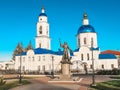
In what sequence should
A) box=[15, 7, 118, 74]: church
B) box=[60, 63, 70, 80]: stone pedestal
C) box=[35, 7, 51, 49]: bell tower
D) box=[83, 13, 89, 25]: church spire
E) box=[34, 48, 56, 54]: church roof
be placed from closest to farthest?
box=[60, 63, 70, 80]: stone pedestal < box=[15, 7, 118, 74]: church < box=[34, 48, 56, 54]: church roof < box=[35, 7, 51, 49]: bell tower < box=[83, 13, 89, 25]: church spire

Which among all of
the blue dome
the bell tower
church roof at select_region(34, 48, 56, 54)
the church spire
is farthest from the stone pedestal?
the church spire

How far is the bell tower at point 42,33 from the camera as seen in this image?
244 feet

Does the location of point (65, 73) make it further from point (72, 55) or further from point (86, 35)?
point (86, 35)

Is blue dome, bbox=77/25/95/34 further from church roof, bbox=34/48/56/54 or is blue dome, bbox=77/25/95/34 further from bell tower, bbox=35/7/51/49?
church roof, bbox=34/48/56/54

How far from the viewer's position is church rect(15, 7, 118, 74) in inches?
2731

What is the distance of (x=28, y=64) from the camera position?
71.7 meters

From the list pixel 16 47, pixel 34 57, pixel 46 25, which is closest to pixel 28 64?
pixel 34 57

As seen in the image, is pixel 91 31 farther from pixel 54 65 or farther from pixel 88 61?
pixel 54 65

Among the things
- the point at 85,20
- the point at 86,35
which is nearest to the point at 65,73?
the point at 86,35

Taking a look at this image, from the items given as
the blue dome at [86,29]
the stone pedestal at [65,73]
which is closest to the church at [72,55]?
the blue dome at [86,29]

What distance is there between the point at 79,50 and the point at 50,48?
10758 millimetres

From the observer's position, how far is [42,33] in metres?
74.4

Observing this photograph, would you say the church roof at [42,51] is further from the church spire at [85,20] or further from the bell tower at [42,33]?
the church spire at [85,20]

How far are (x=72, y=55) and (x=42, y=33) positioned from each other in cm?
1161
